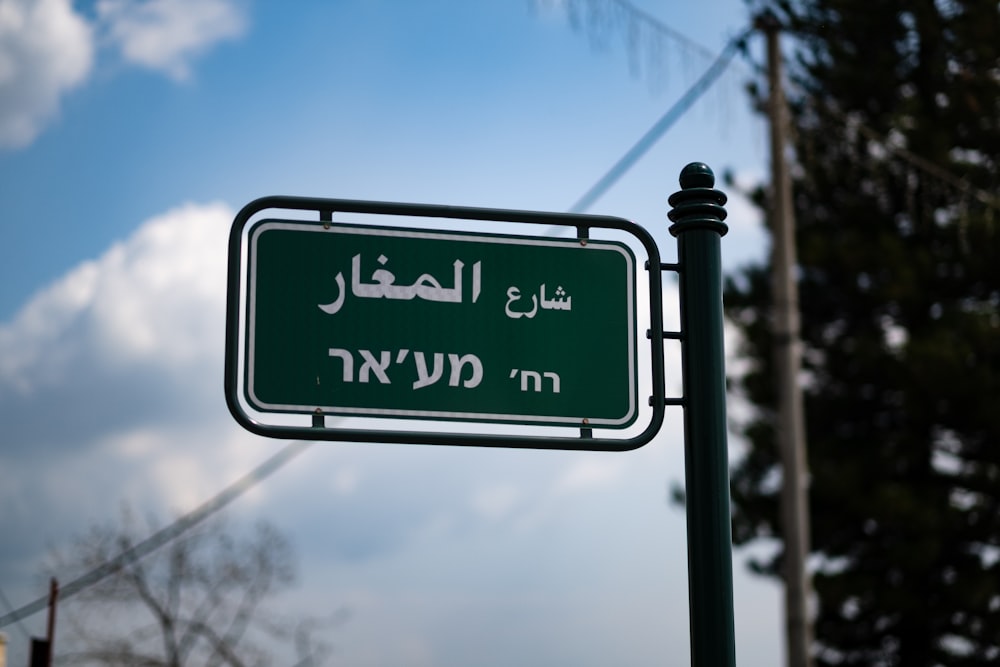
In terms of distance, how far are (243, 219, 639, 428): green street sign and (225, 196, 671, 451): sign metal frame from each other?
0.10ft

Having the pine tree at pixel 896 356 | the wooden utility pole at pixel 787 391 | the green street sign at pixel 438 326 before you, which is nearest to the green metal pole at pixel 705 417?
the green street sign at pixel 438 326

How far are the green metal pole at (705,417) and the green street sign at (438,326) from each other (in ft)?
0.53

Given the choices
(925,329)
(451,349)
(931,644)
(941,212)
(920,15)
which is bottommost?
(931,644)

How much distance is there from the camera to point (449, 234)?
2785 millimetres

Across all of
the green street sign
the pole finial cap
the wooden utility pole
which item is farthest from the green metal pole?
the wooden utility pole

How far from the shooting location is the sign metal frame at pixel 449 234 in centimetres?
261

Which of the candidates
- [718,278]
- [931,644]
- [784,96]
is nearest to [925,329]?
[931,644]

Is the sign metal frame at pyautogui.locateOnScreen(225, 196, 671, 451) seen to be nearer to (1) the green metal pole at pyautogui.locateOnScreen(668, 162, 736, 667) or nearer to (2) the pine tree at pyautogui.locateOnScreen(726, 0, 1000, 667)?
(1) the green metal pole at pyautogui.locateOnScreen(668, 162, 736, 667)

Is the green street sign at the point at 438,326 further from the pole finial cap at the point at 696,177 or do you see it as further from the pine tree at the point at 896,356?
the pine tree at the point at 896,356

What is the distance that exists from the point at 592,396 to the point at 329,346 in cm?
65

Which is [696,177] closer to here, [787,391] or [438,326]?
[438,326]

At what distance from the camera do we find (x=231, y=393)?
103 inches

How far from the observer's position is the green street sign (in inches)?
105

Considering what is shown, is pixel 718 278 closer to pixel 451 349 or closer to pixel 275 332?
pixel 451 349
